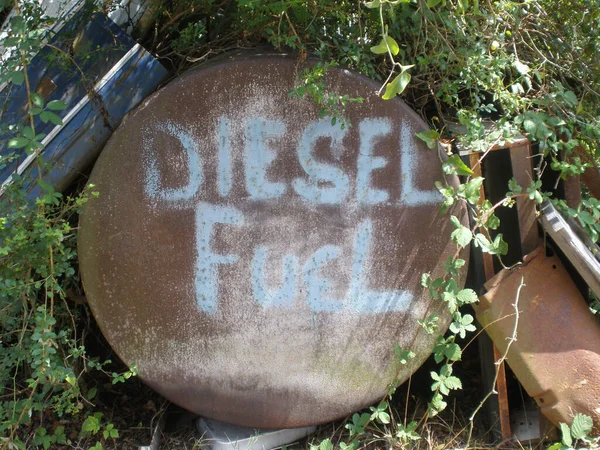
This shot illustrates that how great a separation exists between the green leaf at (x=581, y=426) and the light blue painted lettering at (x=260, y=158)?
1.26 meters

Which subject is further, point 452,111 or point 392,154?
point 452,111

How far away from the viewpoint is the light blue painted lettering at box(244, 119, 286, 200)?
235cm

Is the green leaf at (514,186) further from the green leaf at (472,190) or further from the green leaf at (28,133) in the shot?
the green leaf at (28,133)

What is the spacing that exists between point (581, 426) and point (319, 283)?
3.28 ft

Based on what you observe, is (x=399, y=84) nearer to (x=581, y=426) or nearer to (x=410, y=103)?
(x=410, y=103)

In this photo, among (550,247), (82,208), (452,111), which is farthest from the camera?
(452,111)

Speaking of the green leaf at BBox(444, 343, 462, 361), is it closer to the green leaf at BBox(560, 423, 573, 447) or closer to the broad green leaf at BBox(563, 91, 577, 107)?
the green leaf at BBox(560, 423, 573, 447)

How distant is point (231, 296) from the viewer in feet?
7.88

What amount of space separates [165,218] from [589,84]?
5.57 feet

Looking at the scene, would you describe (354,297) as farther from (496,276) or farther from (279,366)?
(496,276)

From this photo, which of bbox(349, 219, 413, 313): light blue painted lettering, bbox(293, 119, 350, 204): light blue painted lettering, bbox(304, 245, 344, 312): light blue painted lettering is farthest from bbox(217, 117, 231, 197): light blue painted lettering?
bbox(349, 219, 413, 313): light blue painted lettering

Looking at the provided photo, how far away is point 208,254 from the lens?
238 cm

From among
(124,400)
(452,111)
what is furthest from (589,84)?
(124,400)

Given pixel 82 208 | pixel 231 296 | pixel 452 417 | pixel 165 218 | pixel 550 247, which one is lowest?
pixel 452 417
